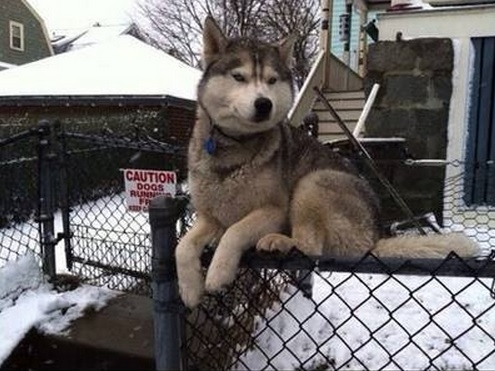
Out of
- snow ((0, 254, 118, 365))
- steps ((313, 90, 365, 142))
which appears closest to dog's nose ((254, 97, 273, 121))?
snow ((0, 254, 118, 365))

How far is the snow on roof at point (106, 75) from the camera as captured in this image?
12.8m

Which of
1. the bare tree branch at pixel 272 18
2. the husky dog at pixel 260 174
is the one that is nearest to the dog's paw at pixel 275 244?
the husky dog at pixel 260 174

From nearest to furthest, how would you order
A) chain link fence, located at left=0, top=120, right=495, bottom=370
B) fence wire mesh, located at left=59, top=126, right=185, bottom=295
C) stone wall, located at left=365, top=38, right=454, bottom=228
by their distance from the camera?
chain link fence, located at left=0, top=120, right=495, bottom=370
fence wire mesh, located at left=59, top=126, right=185, bottom=295
stone wall, located at left=365, top=38, right=454, bottom=228

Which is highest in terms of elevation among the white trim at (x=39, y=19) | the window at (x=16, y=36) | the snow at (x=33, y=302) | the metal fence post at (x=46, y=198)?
the white trim at (x=39, y=19)

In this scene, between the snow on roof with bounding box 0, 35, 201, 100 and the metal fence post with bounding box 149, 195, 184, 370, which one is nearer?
the metal fence post with bounding box 149, 195, 184, 370

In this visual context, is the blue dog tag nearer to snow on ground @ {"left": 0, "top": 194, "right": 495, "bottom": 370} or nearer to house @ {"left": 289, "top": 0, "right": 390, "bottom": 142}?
snow on ground @ {"left": 0, "top": 194, "right": 495, "bottom": 370}

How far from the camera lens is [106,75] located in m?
13.8

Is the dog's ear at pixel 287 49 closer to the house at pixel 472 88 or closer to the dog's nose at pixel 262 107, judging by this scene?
the dog's nose at pixel 262 107

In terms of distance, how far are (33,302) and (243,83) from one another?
7.16ft

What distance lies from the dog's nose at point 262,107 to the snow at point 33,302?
1982 mm

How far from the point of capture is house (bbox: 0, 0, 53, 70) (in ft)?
76.0

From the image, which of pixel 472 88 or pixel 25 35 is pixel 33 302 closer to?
pixel 472 88

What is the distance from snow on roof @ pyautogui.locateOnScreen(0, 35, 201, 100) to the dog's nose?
10.2m

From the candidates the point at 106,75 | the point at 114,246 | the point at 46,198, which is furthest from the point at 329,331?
the point at 106,75
